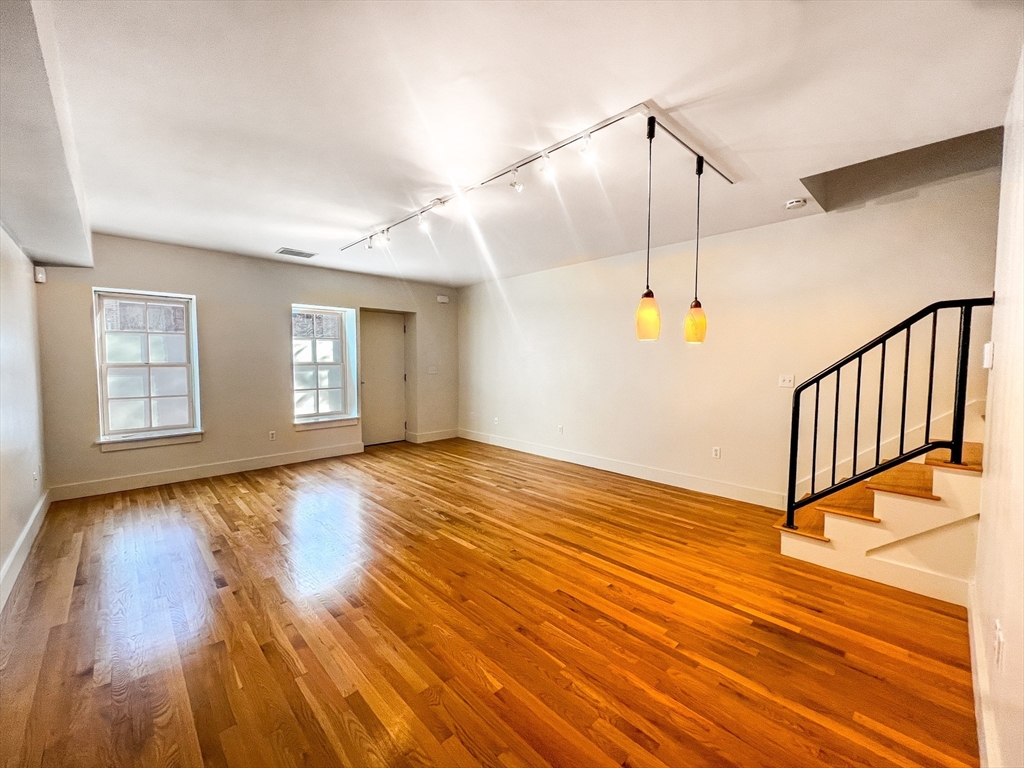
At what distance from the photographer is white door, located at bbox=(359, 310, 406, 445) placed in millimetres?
6777

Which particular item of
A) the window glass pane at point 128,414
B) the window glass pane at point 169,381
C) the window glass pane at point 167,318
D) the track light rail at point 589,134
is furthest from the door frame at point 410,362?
the track light rail at point 589,134

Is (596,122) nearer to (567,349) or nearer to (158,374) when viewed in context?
(567,349)

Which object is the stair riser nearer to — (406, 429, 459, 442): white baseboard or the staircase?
the staircase

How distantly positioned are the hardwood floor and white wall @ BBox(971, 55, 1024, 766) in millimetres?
256

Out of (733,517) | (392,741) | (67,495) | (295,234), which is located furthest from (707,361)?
(67,495)

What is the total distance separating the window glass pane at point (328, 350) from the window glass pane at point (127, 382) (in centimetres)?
196

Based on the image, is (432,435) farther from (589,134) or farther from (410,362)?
(589,134)

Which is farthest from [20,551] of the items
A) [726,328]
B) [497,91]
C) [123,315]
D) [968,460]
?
[968,460]

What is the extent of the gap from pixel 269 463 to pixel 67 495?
1.85 meters

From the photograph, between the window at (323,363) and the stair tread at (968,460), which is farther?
the window at (323,363)

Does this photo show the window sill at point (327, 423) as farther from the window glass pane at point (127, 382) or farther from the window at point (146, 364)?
the window glass pane at point (127, 382)

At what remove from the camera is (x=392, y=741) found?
4.97ft

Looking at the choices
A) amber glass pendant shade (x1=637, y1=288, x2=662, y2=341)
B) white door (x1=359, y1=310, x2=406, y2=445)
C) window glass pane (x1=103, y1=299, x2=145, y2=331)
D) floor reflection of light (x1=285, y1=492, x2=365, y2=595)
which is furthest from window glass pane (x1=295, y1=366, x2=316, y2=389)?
amber glass pendant shade (x1=637, y1=288, x2=662, y2=341)

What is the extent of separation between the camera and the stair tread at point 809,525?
2.83m
